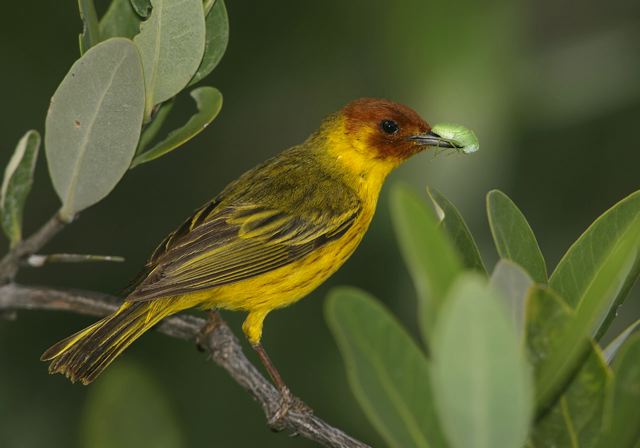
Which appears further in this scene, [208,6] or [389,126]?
[389,126]

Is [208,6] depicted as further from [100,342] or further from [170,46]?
[100,342]

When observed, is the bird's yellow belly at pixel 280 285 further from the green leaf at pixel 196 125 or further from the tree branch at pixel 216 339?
the green leaf at pixel 196 125

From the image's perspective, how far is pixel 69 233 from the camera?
5.55 meters

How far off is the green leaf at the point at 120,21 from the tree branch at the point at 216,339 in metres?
0.95

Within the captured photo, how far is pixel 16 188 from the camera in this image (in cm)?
315

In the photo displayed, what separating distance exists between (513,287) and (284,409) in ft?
6.79

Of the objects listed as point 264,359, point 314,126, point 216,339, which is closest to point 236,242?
point 216,339

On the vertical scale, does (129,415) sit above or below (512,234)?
below

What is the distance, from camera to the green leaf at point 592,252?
2.26m

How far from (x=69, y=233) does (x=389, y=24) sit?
2.64 meters

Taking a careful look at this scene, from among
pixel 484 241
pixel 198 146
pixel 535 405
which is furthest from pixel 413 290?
pixel 535 405

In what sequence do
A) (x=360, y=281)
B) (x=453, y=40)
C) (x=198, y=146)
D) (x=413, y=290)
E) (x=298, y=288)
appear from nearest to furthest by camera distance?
(x=453, y=40) → (x=298, y=288) → (x=413, y=290) → (x=360, y=281) → (x=198, y=146)

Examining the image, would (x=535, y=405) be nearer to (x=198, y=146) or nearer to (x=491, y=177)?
(x=491, y=177)

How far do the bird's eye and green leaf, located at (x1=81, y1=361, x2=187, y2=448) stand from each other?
7.75ft
